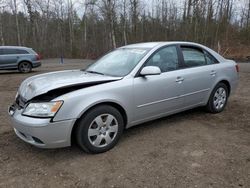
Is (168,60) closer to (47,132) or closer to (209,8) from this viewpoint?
(47,132)

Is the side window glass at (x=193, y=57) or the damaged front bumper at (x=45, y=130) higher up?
the side window glass at (x=193, y=57)

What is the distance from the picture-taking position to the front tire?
3428mm

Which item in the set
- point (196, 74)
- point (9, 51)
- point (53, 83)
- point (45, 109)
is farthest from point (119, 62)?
point (9, 51)

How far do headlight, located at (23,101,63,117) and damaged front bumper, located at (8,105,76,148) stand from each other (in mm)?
62

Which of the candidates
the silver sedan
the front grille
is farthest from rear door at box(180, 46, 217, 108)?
the front grille

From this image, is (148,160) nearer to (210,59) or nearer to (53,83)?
(53,83)

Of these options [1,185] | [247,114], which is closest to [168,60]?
[247,114]

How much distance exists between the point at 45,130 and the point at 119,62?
5.87 feet

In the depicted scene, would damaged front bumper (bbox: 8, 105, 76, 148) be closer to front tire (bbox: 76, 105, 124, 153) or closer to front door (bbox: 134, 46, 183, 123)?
front tire (bbox: 76, 105, 124, 153)

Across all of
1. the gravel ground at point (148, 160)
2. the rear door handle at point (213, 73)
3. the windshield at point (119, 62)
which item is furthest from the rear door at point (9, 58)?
the rear door handle at point (213, 73)

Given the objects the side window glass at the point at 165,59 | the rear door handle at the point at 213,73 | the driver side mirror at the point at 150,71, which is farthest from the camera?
the rear door handle at the point at 213,73

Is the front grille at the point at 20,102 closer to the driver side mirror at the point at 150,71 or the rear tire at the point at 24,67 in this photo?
the driver side mirror at the point at 150,71

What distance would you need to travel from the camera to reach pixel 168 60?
14.7ft

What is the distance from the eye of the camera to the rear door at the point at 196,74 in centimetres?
459
